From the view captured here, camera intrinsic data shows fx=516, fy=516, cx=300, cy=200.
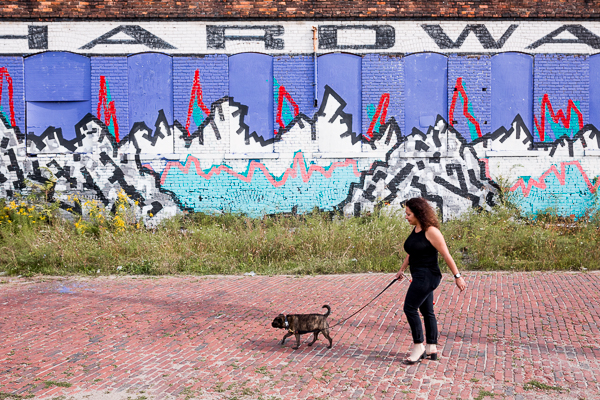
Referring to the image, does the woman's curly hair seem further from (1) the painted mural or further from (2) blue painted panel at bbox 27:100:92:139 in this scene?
(2) blue painted panel at bbox 27:100:92:139

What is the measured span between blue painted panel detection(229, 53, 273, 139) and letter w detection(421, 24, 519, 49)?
420 cm

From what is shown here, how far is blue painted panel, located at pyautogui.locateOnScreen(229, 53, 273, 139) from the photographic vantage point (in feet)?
42.6

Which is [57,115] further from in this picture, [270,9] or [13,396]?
[13,396]

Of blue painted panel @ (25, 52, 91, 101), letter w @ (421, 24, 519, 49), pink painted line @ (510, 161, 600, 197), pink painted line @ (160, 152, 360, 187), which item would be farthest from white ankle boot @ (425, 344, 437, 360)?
blue painted panel @ (25, 52, 91, 101)

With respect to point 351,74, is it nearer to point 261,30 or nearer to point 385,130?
point 385,130

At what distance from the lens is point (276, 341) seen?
5.63 meters

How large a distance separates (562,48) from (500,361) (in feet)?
35.7

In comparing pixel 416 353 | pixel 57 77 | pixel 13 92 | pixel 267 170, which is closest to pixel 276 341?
pixel 416 353

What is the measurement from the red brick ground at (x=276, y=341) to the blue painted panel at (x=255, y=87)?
218 inches

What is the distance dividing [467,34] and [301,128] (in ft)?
15.8

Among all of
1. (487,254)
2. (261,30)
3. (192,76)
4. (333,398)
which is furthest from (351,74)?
(333,398)

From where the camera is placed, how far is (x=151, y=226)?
13.0 m

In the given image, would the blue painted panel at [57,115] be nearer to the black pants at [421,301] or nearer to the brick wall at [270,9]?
the brick wall at [270,9]

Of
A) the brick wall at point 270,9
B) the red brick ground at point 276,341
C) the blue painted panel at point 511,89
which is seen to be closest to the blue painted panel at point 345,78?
the brick wall at point 270,9
